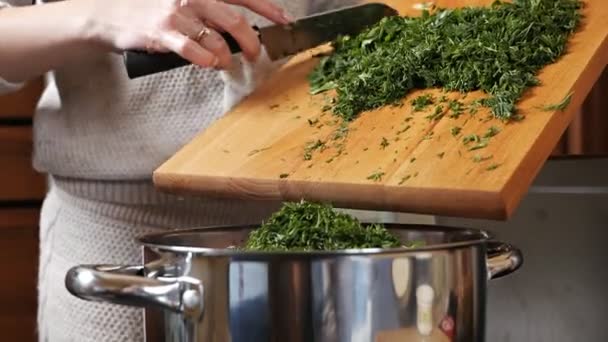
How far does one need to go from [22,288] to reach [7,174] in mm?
229

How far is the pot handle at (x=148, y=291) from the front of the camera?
589 mm

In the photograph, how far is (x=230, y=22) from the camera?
2.87 ft

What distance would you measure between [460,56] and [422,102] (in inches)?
2.2

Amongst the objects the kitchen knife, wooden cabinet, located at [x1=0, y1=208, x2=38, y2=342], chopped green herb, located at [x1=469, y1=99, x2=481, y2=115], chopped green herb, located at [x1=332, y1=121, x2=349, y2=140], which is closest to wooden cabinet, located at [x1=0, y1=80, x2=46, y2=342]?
wooden cabinet, located at [x1=0, y1=208, x2=38, y2=342]

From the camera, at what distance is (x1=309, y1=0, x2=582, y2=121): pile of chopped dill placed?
79cm

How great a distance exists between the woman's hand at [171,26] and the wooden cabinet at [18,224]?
102 cm

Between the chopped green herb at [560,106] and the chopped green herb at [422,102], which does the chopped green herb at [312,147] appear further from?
the chopped green herb at [560,106]

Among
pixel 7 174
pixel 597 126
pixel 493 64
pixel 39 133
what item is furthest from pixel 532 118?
pixel 7 174

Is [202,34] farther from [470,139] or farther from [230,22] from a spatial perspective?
[470,139]

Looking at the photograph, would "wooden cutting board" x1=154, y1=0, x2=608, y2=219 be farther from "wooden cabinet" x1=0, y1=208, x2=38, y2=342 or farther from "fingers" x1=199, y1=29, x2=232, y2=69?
"wooden cabinet" x1=0, y1=208, x2=38, y2=342

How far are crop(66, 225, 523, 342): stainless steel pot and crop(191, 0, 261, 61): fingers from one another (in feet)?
1.06

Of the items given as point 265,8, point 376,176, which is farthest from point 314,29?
point 376,176

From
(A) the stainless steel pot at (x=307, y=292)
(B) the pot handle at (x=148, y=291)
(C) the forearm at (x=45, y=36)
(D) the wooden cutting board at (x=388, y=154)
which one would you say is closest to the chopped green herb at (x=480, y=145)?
(D) the wooden cutting board at (x=388, y=154)

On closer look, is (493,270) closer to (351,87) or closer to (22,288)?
(351,87)
